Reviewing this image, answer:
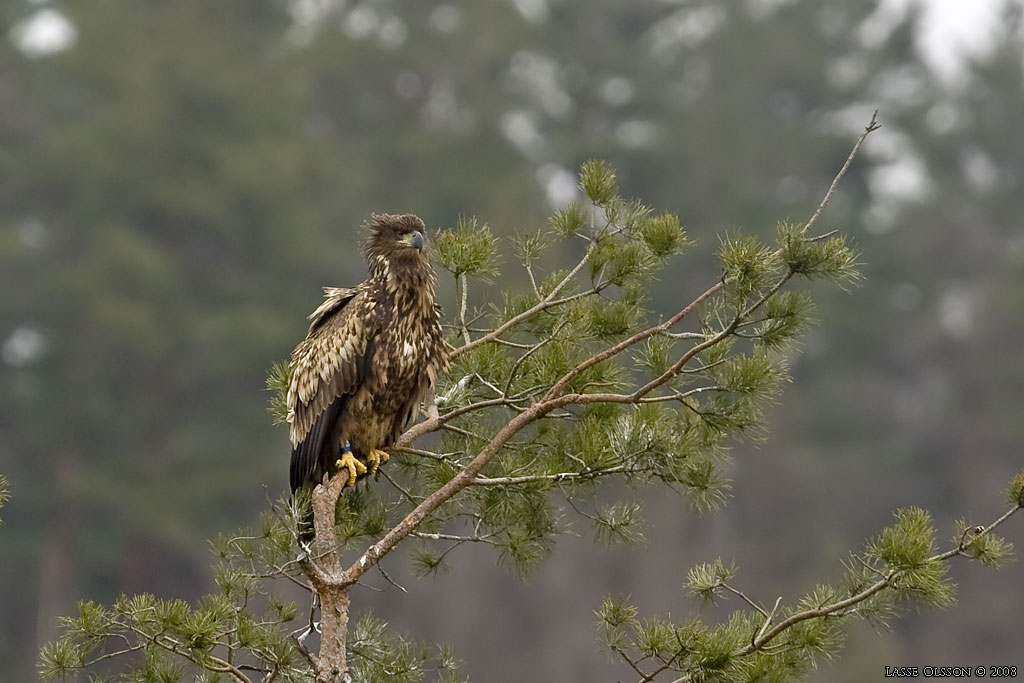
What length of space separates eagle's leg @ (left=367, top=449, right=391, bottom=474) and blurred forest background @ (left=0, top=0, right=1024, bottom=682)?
645 inches

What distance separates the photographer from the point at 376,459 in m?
6.54

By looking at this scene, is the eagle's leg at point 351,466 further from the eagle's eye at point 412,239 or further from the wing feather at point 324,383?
the eagle's eye at point 412,239

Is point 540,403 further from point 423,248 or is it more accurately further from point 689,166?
point 689,166

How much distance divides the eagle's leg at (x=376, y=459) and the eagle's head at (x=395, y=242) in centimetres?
79

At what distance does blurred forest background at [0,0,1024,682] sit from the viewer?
2630 cm

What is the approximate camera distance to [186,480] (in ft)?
85.9

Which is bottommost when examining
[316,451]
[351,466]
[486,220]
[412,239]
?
[351,466]

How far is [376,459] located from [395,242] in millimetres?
958

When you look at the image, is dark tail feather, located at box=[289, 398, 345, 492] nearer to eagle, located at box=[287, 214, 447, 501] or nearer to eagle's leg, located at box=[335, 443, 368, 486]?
eagle, located at box=[287, 214, 447, 501]

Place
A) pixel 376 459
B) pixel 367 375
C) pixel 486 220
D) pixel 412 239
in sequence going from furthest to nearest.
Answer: pixel 486 220
pixel 412 239
pixel 367 375
pixel 376 459

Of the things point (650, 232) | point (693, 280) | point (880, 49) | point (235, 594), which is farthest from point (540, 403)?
point (880, 49)

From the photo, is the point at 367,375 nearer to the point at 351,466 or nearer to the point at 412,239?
the point at 351,466

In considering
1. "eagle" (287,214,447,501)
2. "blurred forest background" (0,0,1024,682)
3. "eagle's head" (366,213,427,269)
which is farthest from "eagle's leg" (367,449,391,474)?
"blurred forest background" (0,0,1024,682)

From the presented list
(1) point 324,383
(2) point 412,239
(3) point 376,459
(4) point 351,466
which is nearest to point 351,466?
(4) point 351,466
